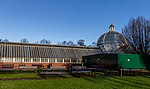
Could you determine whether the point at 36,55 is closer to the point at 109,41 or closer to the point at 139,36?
the point at 139,36

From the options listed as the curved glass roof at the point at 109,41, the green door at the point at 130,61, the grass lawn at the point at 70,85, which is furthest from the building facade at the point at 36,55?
the grass lawn at the point at 70,85

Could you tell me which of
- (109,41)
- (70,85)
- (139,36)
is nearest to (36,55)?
(139,36)

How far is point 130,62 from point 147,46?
309 inches

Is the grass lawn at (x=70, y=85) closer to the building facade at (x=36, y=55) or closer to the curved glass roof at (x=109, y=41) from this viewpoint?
the building facade at (x=36, y=55)

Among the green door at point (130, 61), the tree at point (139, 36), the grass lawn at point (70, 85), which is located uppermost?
the tree at point (139, 36)

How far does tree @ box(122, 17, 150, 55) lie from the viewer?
108 feet

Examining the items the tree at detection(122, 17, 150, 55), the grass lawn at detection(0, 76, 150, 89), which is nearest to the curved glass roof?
the tree at detection(122, 17, 150, 55)

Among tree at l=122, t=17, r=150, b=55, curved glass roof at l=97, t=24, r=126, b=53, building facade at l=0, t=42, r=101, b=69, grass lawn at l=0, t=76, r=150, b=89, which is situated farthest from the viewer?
curved glass roof at l=97, t=24, r=126, b=53

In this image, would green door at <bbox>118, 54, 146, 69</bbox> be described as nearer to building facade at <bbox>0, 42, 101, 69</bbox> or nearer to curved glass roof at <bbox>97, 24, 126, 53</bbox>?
building facade at <bbox>0, 42, 101, 69</bbox>

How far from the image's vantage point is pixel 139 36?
33125 mm

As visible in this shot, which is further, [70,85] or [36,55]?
[36,55]

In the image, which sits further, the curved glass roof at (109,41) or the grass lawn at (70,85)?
the curved glass roof at (109,41)

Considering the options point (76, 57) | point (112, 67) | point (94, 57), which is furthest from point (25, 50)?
point (112, 67)

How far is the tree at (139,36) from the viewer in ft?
108
